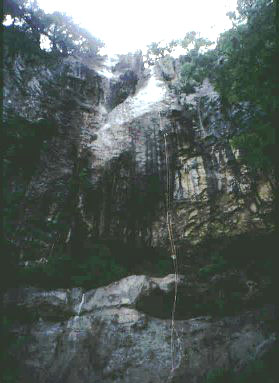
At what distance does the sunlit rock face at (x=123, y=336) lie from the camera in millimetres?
6832

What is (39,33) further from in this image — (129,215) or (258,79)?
(258,79)

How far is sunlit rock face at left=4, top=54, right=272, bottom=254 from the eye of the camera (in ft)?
30.6

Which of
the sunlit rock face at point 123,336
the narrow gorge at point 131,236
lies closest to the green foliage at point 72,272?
the narrow gorge at point 131,236

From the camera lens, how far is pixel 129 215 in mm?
10203

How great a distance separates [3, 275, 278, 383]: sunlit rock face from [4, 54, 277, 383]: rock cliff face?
0.08 feet

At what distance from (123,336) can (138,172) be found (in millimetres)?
5173

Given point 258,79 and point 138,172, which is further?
point 138,172

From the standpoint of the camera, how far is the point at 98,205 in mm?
10211

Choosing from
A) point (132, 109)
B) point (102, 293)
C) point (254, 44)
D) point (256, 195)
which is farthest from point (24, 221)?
point (254, 44)

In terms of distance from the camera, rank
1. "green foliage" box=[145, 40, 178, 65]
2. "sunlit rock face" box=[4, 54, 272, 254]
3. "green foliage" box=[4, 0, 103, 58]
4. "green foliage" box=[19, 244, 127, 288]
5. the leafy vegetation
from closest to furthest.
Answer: the leafy vegetation
"green foliage" box=[19, 244, 127, 288]
"sunlit rock face" box=[4, 54, 272, 254]
"green foliage" box=[4, 0, 103, 58]
"green foliage" box=[145, 40, 178, 65]

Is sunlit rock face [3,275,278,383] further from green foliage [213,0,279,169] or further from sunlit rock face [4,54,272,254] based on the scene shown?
green foliage [213,0,279,169]

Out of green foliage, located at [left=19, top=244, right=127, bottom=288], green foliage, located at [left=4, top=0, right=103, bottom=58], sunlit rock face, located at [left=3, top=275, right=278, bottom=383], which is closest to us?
sunlit rock face, located at [left=3, top=275, right=278, bottom=383]

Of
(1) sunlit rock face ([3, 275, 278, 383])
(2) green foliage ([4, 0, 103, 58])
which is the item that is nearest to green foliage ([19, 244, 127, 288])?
(1) sunlit rock face ([3, 275, 278, 383])

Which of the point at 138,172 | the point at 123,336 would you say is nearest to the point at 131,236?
the point at 138,172
